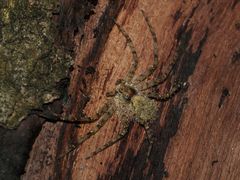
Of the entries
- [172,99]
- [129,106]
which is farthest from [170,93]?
[129,106]

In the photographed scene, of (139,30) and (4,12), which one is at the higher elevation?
(139,30)

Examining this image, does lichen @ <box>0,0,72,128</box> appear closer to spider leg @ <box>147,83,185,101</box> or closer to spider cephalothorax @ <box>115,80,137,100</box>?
spider cephalothorax @ <box>115,80,137,100</box>

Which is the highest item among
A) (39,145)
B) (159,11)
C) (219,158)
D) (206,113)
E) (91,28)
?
(159,11)

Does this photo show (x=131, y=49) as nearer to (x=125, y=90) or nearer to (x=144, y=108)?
(x=125, y=90)

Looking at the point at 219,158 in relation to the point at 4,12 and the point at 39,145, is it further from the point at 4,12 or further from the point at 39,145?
the point at 4,12

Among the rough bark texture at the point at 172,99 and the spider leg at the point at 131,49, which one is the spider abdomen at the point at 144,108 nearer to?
the rough bark texture at the point at 172,99

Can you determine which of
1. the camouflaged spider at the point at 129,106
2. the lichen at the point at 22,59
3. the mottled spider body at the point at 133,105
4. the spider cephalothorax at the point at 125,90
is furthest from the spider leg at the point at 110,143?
the lichen at the point at 22,59

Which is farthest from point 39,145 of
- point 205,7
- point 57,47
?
point 205,7
